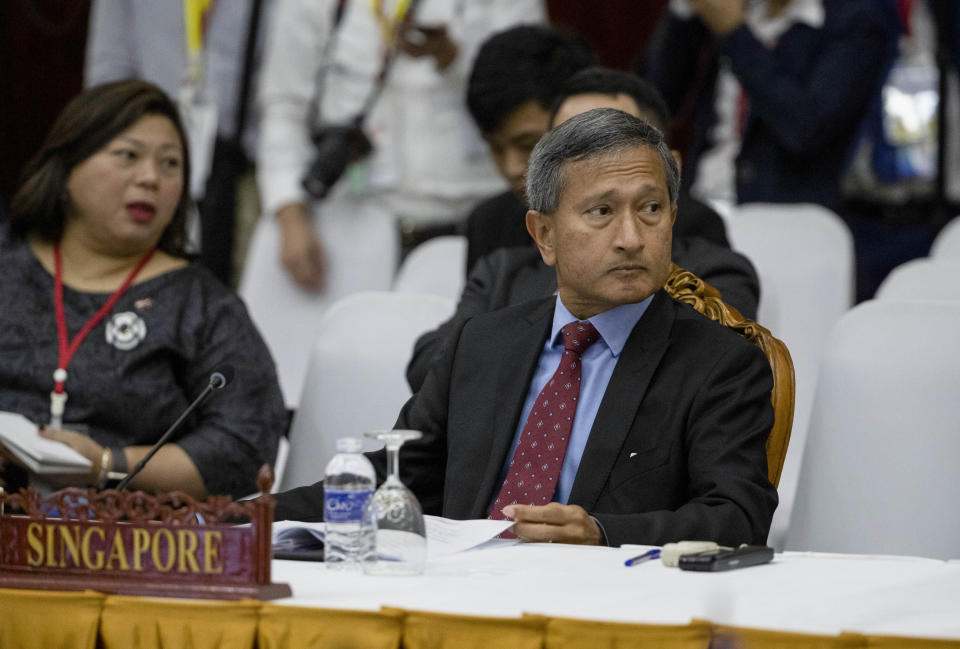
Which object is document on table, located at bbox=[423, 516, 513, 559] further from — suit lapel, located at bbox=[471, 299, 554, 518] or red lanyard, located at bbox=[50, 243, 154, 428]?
red lanyard, located at bbox=[50, 243, 154, 428]

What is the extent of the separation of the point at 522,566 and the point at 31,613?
570 millimetres

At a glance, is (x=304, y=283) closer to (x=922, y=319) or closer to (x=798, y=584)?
(x=922, y=319)

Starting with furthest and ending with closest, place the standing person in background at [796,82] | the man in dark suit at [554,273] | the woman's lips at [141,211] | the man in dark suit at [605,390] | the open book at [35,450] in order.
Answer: the standing person in background at [796,82] → the woman's lips at [141,211] → the man in dark suit at [554,273] → the open book at [35,450] → the man in dark suit at [605,390]

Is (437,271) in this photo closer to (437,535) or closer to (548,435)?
(548,435)

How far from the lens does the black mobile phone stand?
63.2 inches

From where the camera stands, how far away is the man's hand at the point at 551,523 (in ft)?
5.83

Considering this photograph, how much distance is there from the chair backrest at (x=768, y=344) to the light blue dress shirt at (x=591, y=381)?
23 cm

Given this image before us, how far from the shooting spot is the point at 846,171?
13.4ft

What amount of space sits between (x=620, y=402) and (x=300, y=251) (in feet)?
7.74

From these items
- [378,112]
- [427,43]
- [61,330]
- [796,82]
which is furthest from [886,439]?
[378,112]

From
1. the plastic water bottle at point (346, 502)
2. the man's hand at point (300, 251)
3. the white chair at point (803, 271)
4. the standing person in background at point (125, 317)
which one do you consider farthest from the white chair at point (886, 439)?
the man's hand at point (300, 251)

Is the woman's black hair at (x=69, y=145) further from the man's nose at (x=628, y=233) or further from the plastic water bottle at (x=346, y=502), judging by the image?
the plastic water bottle at (x=346, y=502)

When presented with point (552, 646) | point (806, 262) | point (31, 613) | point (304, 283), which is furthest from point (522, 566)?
point (304, 283)

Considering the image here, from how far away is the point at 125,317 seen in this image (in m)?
2.99
